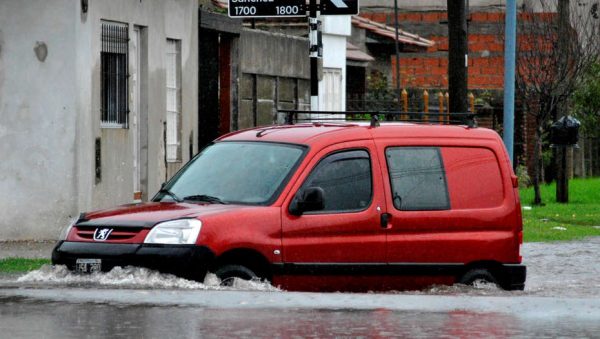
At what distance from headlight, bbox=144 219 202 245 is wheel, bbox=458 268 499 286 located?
2.65 meters

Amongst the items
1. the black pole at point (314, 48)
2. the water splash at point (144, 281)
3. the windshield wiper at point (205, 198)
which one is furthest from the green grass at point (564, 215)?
the water splash at point (144, 281)

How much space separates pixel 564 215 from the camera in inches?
1115

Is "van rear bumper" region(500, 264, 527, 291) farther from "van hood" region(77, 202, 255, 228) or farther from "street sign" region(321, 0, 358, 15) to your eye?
"street sign" region(321, 0, 358, 15)

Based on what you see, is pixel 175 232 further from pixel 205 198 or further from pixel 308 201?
pixel 308 201

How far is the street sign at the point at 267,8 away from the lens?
1848 cm

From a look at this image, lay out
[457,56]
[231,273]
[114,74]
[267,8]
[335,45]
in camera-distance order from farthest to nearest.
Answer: [335,45] < [457,56] < [114,74] < [267,8] < [231,273]

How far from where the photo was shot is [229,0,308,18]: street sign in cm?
1848

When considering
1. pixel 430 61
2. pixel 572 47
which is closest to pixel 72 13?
pixel 572 47

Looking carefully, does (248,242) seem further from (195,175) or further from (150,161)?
(150,161)

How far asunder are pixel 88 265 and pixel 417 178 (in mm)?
2883

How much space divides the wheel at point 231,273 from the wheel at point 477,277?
214 cm

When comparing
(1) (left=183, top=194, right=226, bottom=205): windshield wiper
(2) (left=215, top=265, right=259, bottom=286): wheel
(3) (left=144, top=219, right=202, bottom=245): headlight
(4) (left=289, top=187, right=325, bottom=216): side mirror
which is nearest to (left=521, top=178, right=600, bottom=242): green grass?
(1) (left=183, top=194, right=226, bottom=205): windshield wiper

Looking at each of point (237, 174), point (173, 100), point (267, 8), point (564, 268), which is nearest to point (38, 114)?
point (267, 8)

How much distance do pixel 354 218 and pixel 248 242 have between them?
1.11 metres
